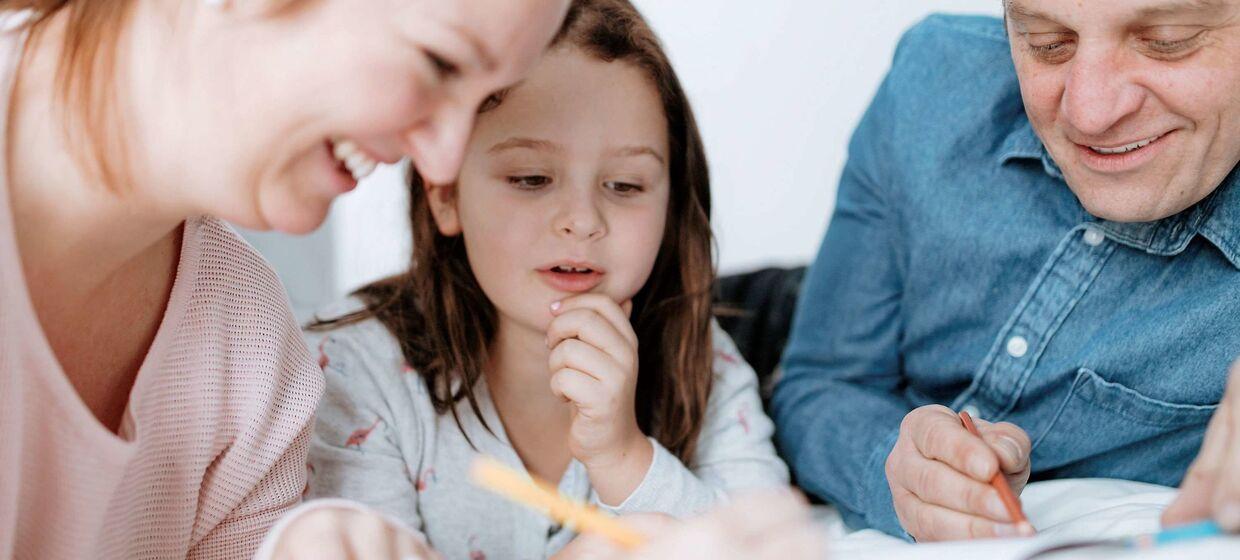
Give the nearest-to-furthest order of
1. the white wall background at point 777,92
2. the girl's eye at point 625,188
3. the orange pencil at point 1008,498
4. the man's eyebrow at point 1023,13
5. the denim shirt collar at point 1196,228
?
the orange pencil at point 1008,498 < the man's eyebrow at point 1023,13 < the denim shirt collar at point 1196,228 < the girl's eye at point 625,188 < the white wall background at point 777,92

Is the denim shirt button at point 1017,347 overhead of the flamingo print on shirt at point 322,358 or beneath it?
overhead

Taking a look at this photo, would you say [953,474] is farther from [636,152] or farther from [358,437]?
[358,437]

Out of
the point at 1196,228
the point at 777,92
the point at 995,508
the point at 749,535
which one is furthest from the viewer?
the point at 777,92

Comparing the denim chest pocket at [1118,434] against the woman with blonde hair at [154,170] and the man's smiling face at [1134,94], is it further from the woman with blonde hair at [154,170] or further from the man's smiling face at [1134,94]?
the woman with blonde hair at [154,170]

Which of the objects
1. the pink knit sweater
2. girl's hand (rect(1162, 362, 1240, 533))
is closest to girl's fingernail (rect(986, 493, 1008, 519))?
girl's hand (rect(1162, 362, 1240, 533))

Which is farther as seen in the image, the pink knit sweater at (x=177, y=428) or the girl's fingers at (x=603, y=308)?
the girl's fingers at (x=603, y=308)

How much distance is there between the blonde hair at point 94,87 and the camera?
85 cm

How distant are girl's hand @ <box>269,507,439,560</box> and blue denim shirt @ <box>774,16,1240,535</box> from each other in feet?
2.19

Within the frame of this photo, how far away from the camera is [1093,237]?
1.30 metres

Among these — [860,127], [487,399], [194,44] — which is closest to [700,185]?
[860,127]

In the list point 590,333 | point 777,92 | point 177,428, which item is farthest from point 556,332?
point 777,92

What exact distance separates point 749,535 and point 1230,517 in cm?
30

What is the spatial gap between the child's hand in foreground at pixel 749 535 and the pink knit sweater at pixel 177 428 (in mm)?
461

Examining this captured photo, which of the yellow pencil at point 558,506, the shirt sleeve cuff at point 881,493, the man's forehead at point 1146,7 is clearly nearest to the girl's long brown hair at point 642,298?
the shirt sleeve cuff at point 881,493
